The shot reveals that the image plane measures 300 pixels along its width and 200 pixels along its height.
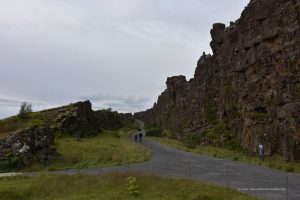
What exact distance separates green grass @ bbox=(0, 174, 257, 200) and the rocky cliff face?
21.0 metres

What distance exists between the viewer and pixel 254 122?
174ft

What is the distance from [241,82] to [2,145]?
39.4 m

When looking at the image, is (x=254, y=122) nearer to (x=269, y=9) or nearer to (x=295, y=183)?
(x=269, y=9)

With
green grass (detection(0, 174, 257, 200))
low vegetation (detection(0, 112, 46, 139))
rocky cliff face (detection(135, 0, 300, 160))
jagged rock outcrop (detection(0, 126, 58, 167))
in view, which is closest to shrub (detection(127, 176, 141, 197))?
green grass (detection(0, 174, 257, 200))

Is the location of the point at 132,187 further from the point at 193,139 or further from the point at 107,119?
the point at 107,119

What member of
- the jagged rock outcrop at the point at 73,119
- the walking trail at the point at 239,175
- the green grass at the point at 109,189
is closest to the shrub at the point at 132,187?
the green grass at the point at 109,189

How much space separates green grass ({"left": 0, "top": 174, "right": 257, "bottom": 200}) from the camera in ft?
74.3

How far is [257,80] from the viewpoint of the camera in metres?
58.5

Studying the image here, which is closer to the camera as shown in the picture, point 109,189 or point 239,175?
point 109,189

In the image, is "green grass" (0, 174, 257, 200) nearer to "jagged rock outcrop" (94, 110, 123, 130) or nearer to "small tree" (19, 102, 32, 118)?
"small tree" (19, 102, 32, 118)

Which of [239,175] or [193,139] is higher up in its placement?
[193,139]

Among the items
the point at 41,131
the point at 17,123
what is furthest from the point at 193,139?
the point at 41,131

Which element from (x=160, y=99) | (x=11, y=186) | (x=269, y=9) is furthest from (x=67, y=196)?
(x=160, y=99)

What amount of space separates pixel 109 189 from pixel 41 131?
76.0ft
